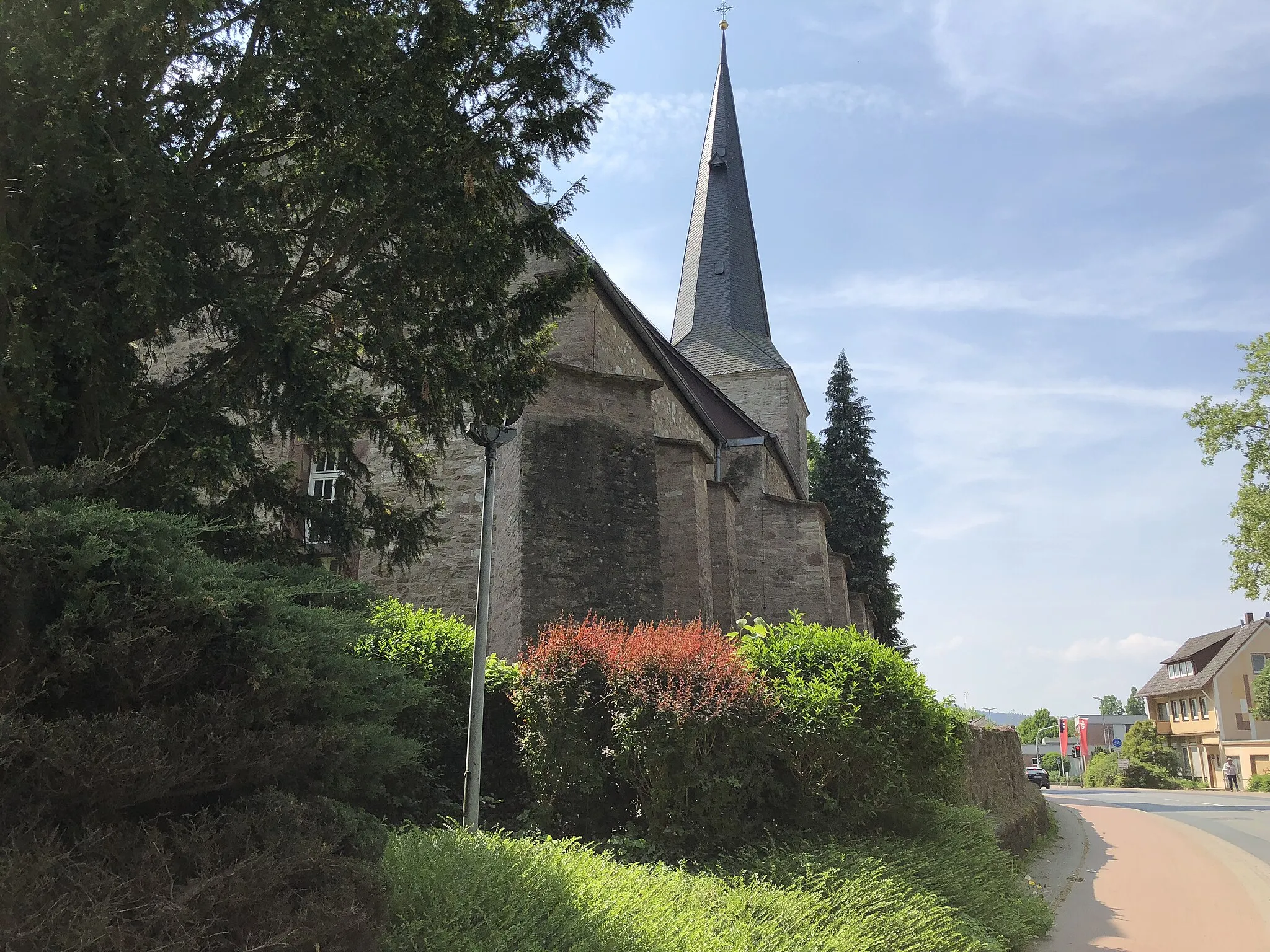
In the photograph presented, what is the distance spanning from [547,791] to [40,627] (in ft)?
16.1

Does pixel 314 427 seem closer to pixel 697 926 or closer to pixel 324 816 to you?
pixel 324 816

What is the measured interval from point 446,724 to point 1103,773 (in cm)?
5199

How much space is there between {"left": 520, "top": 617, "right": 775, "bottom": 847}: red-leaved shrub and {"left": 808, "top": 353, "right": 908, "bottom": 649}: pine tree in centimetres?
2787

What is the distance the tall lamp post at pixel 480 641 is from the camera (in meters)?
6.84

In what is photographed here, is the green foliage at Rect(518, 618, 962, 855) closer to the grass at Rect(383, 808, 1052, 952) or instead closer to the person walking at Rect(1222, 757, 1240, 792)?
the grass at Rect(383, 808, 1052, 952)

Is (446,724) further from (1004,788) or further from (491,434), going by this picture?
(1004,788)

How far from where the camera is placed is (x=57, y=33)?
5656 mm

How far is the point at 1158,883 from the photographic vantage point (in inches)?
430

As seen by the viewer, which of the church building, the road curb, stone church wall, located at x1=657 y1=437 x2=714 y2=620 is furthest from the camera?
stone church wall, located at x1=657 y1=437 x2=714 y2=620

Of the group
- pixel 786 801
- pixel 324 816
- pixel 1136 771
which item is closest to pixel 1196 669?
pixel 1136 771

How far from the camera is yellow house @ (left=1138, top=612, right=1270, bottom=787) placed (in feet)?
177

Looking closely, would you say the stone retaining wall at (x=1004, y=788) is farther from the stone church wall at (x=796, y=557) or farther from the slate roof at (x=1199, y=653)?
the slate roof at (x=1199, y=653)

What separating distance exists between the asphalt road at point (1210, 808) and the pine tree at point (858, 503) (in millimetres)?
8721

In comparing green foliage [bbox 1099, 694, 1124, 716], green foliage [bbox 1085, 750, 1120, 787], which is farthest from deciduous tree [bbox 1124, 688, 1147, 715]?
green foliage [bbox 1085, 750, 1120, 787]
